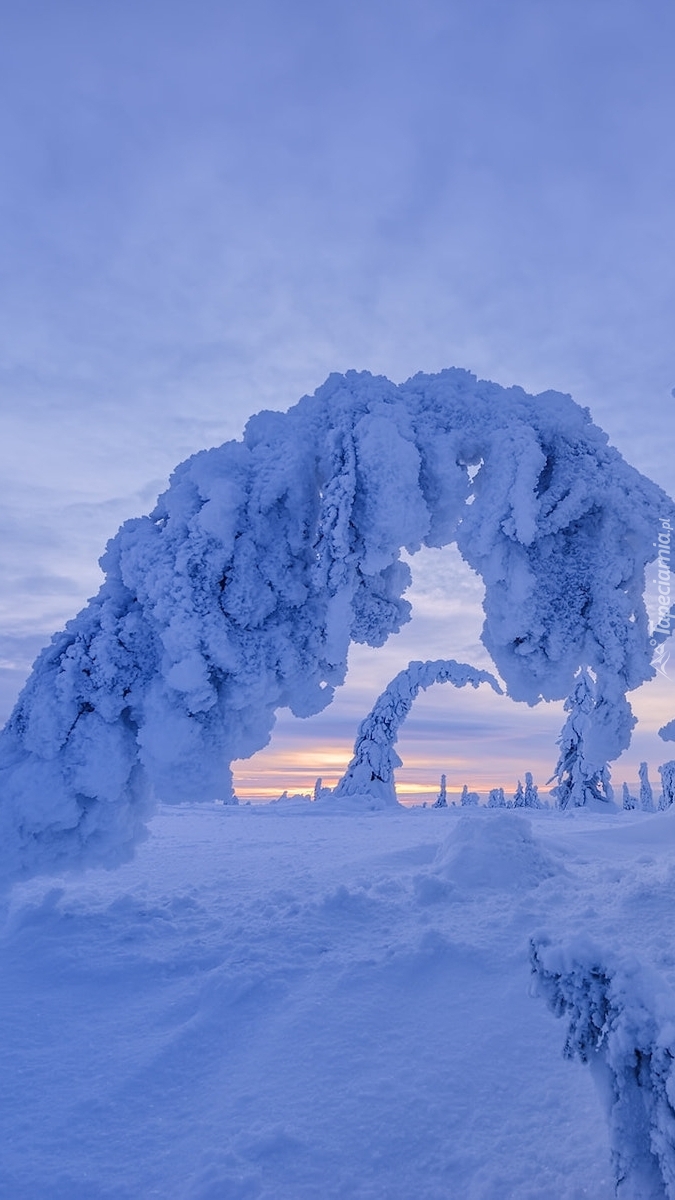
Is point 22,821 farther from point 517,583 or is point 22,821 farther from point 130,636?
point 517,583

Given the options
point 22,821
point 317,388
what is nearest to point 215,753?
point 22,821

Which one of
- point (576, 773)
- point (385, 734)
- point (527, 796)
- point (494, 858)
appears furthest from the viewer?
point (527, 796)

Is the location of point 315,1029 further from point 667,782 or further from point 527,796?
point 527,796

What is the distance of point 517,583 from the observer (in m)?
5.50

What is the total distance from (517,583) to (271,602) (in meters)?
2.01

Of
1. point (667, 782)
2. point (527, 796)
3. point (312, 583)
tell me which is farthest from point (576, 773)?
point (312, 583)

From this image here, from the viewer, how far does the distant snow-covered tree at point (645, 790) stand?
35281 mm

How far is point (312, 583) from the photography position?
596 cm

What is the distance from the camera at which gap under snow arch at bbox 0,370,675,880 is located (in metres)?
5.55

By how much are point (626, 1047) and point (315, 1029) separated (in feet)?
7.55

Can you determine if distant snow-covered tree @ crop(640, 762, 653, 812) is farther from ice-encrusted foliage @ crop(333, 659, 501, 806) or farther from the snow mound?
the snow mound

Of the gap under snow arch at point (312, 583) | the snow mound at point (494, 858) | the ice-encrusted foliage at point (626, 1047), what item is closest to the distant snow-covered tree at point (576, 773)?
the snow mound at point (494, 858)

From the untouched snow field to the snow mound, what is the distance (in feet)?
0.09

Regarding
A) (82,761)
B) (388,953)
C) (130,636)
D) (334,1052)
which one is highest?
(130,636)
